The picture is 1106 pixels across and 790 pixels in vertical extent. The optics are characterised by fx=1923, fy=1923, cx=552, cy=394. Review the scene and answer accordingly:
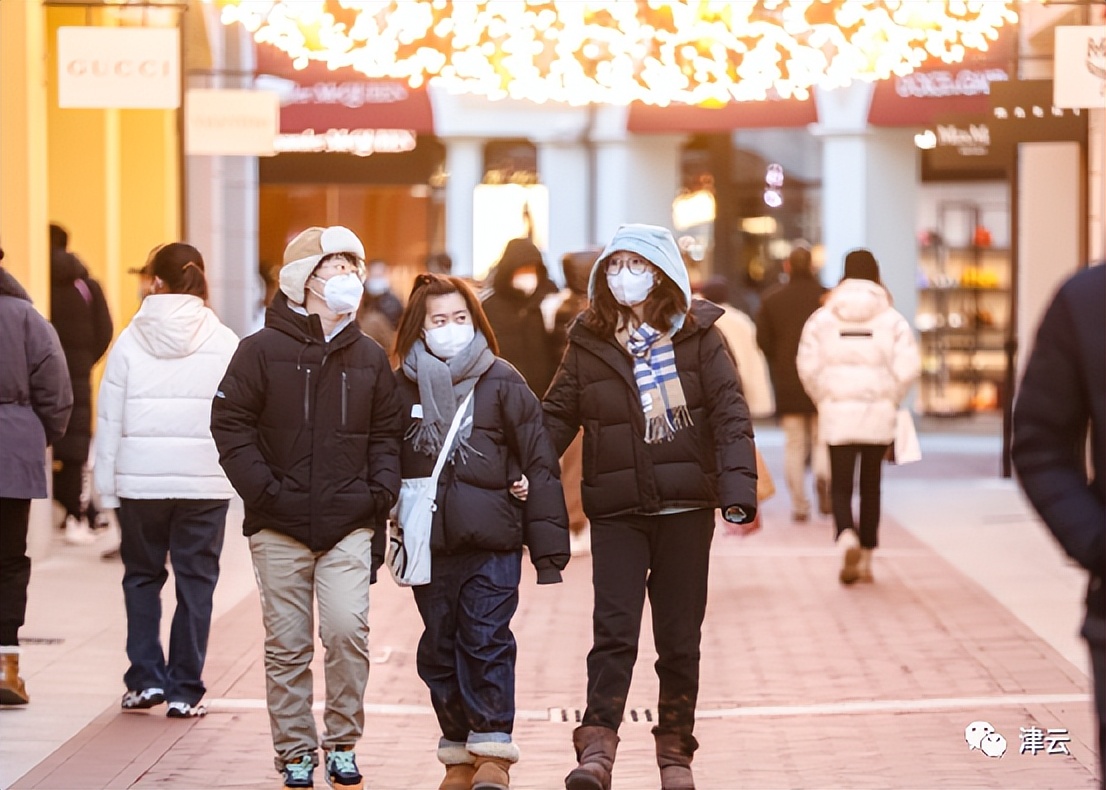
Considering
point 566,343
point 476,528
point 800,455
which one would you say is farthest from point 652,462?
point 800,455

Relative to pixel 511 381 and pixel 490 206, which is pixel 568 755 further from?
pixel 490 206

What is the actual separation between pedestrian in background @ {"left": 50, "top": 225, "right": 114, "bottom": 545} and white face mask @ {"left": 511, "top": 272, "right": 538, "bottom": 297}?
2616 millimetres

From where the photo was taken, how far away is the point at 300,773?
6047 millimetres

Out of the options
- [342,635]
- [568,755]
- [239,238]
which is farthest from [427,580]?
[239,238]

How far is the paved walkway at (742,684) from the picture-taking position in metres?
6.53

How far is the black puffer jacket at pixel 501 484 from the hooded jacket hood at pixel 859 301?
521cm

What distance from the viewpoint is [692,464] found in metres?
6.16

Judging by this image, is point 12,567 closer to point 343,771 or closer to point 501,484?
point 343,771

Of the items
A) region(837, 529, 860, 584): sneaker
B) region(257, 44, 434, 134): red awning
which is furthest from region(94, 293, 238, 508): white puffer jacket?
region(257, 44, 434, 134): red awning

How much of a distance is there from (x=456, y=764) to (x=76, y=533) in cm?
752

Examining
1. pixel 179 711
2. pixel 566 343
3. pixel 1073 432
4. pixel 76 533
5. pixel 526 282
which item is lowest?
pixel 76 533

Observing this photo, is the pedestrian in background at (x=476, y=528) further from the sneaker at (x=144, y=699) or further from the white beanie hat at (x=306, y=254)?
the sneaker at (x=144, y=699)

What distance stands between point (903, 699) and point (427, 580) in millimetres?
2538

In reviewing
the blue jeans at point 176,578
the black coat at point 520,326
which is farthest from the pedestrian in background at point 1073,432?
the black coat at point 520,326
